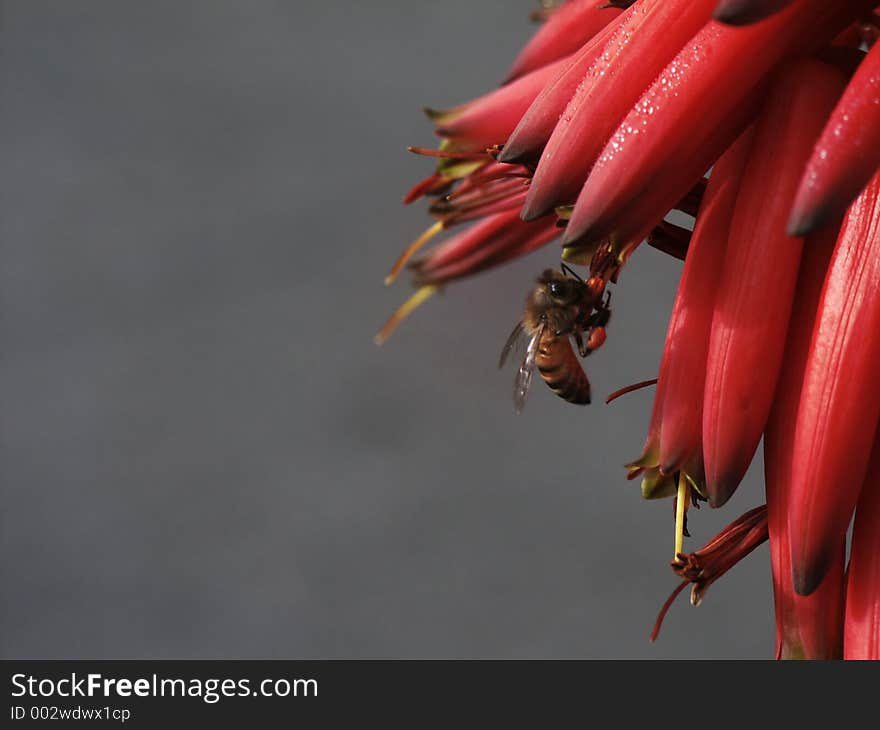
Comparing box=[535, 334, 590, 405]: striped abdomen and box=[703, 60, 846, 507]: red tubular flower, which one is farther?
box=[535, 334, 590, 405]: striped abdomen

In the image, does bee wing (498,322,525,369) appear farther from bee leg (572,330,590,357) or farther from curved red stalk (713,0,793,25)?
curved red stalk (713,0,793,25)

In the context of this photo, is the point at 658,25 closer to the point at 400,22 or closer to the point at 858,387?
the point at 858,387

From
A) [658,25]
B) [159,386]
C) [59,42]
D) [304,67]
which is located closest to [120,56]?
[59,42]

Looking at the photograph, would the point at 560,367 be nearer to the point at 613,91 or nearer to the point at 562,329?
the point at 562,329

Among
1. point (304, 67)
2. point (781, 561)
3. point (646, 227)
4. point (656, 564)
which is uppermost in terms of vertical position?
point (304, 67)

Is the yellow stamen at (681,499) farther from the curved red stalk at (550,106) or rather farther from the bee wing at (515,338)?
the bee wing at (515,338)

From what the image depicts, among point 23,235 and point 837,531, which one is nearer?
point 837,531

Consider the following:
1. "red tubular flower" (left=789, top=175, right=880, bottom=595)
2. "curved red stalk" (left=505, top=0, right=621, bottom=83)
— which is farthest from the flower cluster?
"curved red stalk" (left=505, top=0, right=621, bottom=83)

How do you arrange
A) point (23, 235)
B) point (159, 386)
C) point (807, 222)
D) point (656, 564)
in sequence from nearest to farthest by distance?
point (807, 222) → point (656, 564) → point (159, 386) → point (23, 235)
